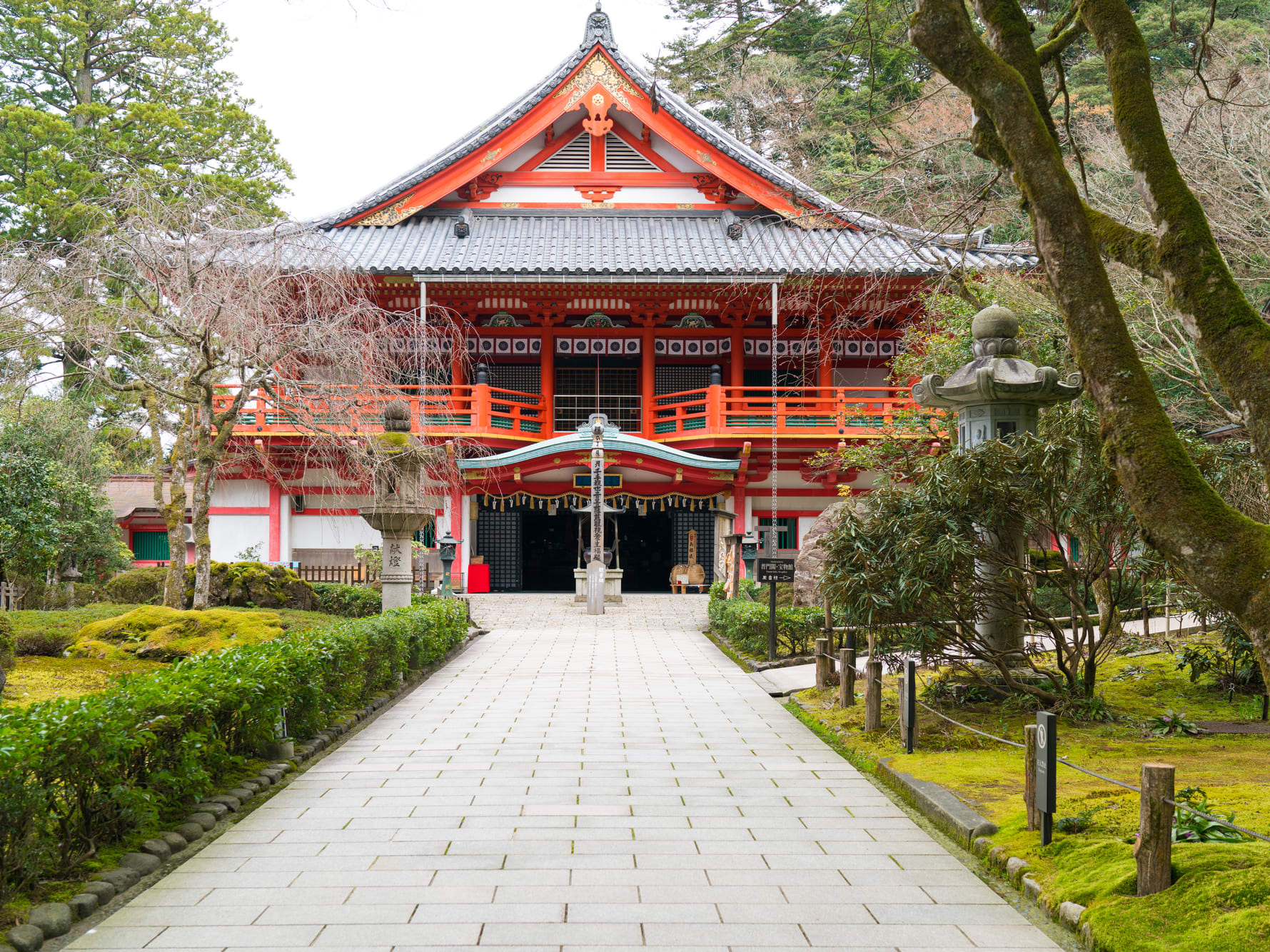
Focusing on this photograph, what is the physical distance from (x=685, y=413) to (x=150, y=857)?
746 inches

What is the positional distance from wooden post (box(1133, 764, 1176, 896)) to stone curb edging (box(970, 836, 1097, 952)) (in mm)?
282

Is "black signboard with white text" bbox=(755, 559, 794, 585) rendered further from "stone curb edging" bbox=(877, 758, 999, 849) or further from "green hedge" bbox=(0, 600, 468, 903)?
"green hedge" bbox=(0, 600, 468, 903)

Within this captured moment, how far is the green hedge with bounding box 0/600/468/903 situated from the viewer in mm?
4070

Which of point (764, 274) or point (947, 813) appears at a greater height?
point (764, 274)

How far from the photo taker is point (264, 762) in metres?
6.98

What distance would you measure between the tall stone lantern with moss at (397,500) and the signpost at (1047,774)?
942 cm

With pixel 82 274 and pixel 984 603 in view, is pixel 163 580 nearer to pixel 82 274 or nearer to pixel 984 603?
pixel 82 274

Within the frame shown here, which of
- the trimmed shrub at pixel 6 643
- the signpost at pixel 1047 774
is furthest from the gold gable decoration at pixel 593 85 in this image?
the signpost at pixel 1047 774

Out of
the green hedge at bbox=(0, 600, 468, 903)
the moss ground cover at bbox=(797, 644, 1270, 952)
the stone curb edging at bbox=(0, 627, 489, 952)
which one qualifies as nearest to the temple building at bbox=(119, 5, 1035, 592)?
the moss ground cover at bbox=(797, 644, 1270, 952)

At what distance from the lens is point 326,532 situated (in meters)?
22.7

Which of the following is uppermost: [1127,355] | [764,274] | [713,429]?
[764,274]

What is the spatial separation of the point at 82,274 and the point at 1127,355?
11.9m

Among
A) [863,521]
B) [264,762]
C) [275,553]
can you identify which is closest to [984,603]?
[863,521]

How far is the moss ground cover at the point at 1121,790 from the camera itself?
3.74 meters
